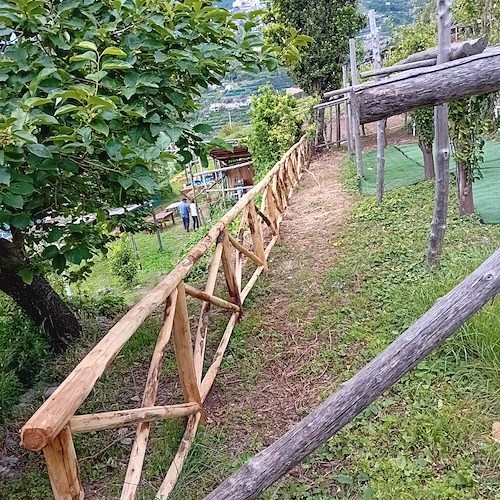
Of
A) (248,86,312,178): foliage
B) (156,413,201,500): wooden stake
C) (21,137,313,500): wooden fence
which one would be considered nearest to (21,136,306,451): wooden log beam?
(21,137,313,500): wooden fence

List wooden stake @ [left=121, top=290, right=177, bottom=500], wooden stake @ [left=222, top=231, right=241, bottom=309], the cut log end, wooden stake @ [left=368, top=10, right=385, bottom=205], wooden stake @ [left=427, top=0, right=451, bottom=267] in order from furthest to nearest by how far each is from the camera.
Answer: wooden stake @ [left=368, top=10, right=385, bottom=205]
wooden stake @ [left=427, top=0, right=451, bottom=267]
wooden stake @ [left=222, top=231, right=241, bottom=309]
wooden stake @ [left=121, top=290, right=177, bottom=500]
the cut log end

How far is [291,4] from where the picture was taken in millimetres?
13648

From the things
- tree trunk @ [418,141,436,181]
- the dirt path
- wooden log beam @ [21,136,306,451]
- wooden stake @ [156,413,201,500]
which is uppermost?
wooden log beam @ [21,136,306,451]

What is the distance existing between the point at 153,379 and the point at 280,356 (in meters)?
1.39

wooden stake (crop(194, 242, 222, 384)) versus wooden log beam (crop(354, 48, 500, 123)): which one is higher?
wooden log beam (crop(354, 48, 500, 123))

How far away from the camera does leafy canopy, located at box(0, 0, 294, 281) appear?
1.47m

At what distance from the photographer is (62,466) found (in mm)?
1386

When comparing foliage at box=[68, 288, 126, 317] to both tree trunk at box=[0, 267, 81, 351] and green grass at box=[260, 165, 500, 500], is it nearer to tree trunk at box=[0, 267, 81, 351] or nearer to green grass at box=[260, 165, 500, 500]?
tree trunk at box=[0, 267, 81, 351]

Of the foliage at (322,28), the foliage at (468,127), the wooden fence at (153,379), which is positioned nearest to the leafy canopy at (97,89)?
the wooden fence at (153,379)

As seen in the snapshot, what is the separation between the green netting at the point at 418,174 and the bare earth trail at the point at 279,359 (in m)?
1.71

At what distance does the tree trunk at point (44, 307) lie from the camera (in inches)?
146

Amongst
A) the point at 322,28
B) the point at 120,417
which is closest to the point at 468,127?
the point at 120,417

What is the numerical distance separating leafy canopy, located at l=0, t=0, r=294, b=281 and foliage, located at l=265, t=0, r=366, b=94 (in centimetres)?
1236

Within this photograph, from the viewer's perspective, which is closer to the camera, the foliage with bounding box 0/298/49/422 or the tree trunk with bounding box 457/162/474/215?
the foliage with bounding box 0/298/49/422
